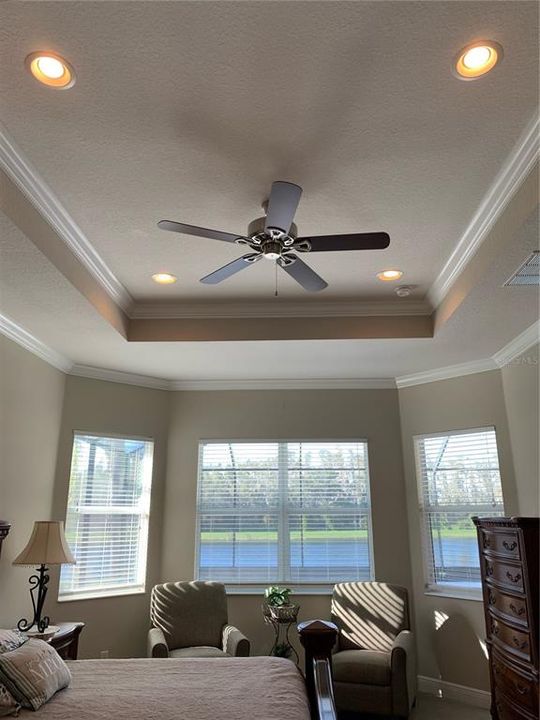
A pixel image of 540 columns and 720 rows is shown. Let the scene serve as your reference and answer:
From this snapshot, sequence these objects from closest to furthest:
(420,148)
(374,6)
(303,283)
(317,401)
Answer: (374,6) → (420,148) → (303,283) → (317,401)

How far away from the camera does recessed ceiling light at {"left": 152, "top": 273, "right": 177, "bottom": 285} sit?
3641 mm

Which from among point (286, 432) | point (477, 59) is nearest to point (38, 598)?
point (286, 432)

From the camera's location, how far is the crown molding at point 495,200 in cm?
231

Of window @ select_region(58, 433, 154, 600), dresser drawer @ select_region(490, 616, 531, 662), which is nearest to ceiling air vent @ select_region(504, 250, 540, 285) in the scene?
dresser drawer @ select_region(490, 616, 531, 662)

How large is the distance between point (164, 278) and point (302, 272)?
1.27 m

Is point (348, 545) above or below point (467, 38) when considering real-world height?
below

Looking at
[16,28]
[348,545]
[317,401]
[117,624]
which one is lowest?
[117,624]

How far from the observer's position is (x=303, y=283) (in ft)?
9.86

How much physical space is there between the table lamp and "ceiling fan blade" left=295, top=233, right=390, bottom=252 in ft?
9.48

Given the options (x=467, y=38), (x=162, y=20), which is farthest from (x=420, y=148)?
(x=162, y=20)

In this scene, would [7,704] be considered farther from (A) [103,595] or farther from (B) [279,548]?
(B) [279,548]

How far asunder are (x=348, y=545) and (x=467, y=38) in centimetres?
447

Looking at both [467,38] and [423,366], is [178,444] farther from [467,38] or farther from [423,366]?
[467,38]

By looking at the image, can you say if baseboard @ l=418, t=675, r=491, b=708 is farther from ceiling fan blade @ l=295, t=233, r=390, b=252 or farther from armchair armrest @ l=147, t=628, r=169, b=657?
ceiling fan blade @ l=295, t=233, r=390, b=252
